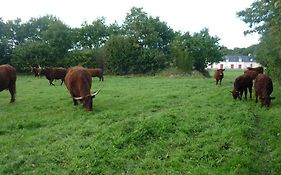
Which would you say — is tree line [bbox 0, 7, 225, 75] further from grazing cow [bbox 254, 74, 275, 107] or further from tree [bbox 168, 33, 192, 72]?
grazing cow [bbox 254, 74, 275, 107]

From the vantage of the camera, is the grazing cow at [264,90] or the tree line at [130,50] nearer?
the grazing cow at [264,90]

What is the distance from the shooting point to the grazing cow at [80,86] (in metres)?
15.6

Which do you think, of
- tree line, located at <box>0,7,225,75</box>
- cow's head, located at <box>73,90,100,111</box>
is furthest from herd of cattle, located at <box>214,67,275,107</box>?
tree line, located at <box>0,7,225,75</box>

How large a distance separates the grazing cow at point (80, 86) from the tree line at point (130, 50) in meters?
29.2

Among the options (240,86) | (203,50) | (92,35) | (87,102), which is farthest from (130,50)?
(87,102)

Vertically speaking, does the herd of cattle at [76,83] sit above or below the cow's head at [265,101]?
above

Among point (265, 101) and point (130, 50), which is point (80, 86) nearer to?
point (265, 101)

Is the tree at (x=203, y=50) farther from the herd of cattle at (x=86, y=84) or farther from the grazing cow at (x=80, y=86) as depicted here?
the grazing cow at (x=80, y=86)

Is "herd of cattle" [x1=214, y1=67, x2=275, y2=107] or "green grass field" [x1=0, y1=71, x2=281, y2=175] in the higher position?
"herd of cattle" [x1=214, y1=67, x2=275, y2=107]

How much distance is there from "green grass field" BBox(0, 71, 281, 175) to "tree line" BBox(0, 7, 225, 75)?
32.1 m

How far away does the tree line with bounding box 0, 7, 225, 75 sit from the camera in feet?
159

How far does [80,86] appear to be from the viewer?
1642cm

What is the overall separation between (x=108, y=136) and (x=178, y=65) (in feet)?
121

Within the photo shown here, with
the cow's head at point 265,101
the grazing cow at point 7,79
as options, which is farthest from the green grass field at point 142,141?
the grazing cow at point 7,79
